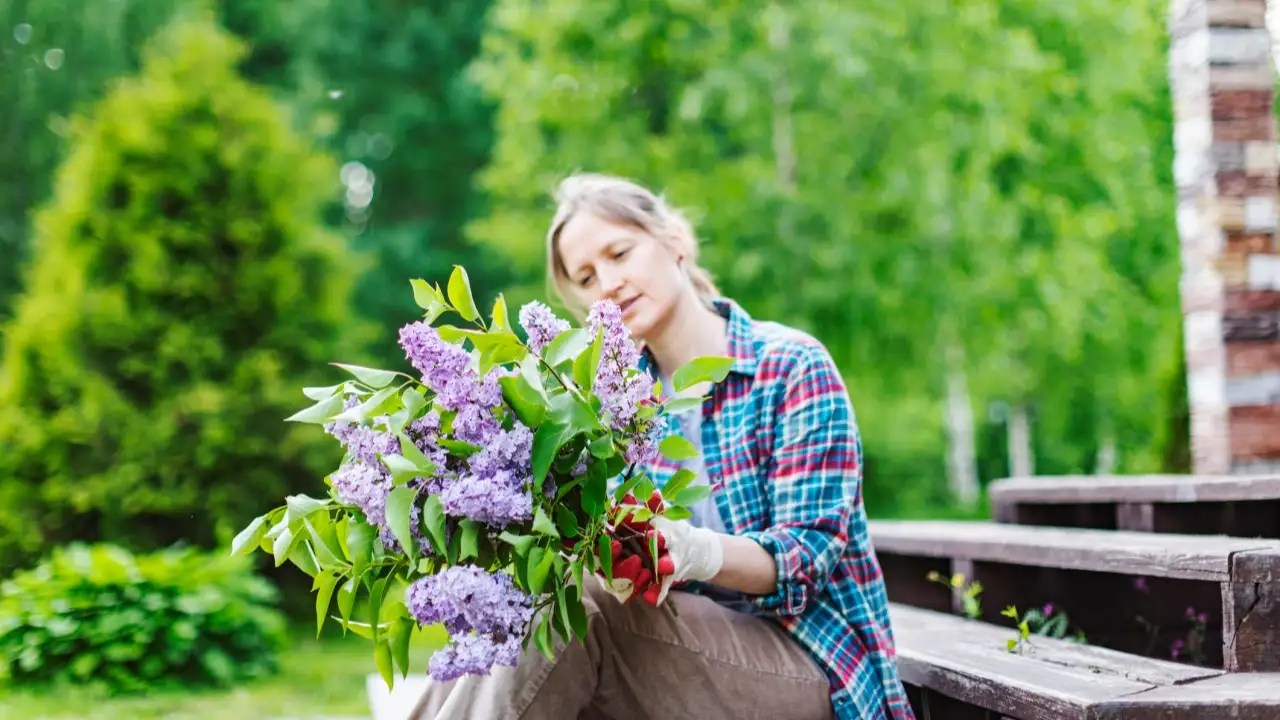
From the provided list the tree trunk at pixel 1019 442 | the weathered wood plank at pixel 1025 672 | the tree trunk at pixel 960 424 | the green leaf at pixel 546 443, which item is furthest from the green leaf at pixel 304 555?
the tree trunk at pixel 1019 442

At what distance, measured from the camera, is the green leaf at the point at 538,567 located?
1.44 metres

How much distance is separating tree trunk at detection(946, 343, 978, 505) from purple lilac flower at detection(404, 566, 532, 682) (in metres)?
8.01

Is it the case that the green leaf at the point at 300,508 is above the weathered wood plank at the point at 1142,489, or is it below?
above

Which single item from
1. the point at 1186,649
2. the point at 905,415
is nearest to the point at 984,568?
the point at 1186,649

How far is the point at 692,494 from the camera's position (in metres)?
1.60

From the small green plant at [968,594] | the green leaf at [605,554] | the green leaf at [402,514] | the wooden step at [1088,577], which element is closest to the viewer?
the green leaf at [402,514]

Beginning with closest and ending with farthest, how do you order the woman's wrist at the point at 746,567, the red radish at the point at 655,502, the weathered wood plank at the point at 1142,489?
1. the red radish at the point at 655,502
2. the woman's wrist at the point at 746,567
3. the weathered wood plank at the point at 1142,489

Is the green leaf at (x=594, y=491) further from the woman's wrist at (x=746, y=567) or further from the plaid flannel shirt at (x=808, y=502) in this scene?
the plaid flannel shirt at (x=808, y=502)

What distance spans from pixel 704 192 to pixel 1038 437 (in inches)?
286

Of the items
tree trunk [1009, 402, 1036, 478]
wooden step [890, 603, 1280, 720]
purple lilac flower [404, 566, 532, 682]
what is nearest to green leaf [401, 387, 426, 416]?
purple lilac flower [404, 566, 532, 682]

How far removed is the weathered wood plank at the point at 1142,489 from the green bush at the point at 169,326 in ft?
13.9

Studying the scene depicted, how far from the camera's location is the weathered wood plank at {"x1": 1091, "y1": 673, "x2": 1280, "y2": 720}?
1.57 meters

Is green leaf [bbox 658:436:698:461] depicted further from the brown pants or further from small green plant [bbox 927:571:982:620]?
small green plant [bbox 927:571:982:620]

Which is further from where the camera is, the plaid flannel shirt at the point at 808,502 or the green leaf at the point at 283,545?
the plaid flannel shirt at the point at 808,502
